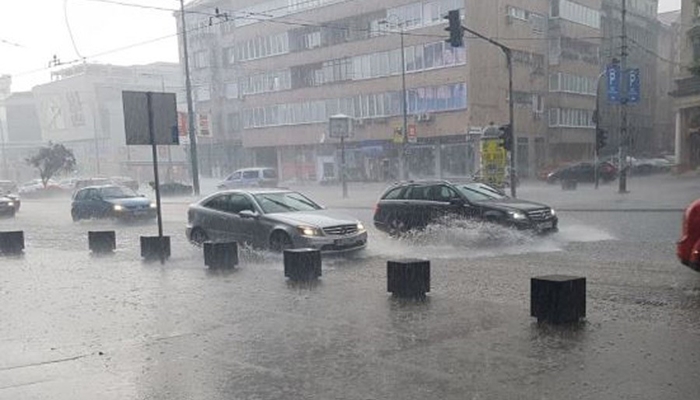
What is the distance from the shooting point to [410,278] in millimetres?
8664

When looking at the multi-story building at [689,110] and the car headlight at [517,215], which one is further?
the multi-story building at [689,110]

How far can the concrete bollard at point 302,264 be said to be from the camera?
1024cm

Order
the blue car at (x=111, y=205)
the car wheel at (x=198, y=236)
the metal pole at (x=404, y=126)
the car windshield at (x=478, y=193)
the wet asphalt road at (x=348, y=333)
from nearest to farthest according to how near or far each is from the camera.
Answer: the wet asphalt road at (x=348, y=333), the car windshield at (x=478, y=193), the car wheel at (x=198, y=236), the blue car at (x=111, y=205), the metal pole at (x=404, y=126)

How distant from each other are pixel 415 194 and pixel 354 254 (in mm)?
3069

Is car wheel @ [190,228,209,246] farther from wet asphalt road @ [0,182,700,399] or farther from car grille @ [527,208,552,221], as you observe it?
car grille @ [527,208,552,221]

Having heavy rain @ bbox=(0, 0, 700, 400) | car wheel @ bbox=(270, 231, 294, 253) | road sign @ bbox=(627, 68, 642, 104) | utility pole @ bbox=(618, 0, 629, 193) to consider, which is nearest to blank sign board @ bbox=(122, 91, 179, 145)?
heavy rain @ bbox=(0, 0, 700, 400)

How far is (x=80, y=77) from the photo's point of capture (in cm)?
8806

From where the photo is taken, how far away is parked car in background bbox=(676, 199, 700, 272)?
7918mm

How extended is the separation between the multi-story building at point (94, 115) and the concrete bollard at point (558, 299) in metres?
74.5

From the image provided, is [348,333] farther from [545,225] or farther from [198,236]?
[198,236]

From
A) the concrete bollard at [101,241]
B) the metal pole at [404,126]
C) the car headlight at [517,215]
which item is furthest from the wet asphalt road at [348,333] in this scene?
the metal pole at [404,126]

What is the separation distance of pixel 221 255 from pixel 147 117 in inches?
119

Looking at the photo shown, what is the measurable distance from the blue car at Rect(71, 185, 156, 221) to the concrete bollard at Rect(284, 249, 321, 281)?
15375 millimetres

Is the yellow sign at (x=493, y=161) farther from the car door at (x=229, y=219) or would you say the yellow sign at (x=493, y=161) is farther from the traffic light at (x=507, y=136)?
the car door at (x=229, y=219)
